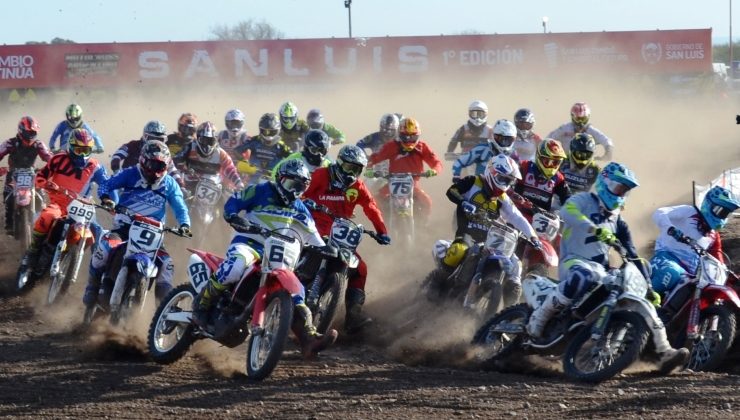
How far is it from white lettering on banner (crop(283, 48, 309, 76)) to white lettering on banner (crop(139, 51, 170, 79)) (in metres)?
3.82

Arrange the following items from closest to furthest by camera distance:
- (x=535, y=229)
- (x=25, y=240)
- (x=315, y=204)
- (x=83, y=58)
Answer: (x=315, y=204) < (x=535, y=229) < (x=25, y=240) < (x=83, y=58)

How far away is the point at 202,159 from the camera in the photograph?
1719 cm

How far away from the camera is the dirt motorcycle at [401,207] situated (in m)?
16.8

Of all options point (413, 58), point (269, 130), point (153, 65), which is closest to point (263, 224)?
point (269, 130)

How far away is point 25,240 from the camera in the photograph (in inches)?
655

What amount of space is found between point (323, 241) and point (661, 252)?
3365 millimetres

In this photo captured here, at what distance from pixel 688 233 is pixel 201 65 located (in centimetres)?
3074

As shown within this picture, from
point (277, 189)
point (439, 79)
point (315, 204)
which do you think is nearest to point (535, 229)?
point (315, 204)

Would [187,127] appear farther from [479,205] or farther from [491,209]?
[491,209]

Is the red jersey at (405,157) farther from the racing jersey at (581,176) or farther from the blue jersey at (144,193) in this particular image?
the blue jersey at (144,193)

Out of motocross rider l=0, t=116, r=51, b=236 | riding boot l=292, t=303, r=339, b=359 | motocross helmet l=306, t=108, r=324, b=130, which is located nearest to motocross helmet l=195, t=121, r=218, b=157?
motocross rider l=0, t=116, r=51, b=236

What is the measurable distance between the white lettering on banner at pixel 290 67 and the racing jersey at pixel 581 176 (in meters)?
27.1

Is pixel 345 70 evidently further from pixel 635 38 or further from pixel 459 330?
pixel 459 330

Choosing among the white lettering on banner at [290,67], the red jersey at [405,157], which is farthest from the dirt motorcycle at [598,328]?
the white lettering on banner at [290,67]
